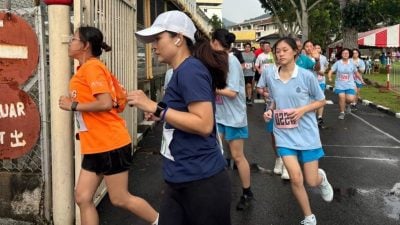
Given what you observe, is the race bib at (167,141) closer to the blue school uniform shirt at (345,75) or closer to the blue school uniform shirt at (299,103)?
the blue school uniform shirt at (299,103)

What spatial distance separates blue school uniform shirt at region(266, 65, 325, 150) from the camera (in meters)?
4.57

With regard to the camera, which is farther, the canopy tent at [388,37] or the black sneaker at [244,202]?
the canopy tent at [388,37]

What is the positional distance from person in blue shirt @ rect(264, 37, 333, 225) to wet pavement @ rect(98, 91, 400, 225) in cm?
59

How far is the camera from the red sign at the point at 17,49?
462 centimetres

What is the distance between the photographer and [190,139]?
267 centimetres

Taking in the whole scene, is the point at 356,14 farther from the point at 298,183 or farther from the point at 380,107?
the point at 298,183

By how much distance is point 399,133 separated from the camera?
10562 millimetres

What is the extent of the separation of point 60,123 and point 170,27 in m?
2.25

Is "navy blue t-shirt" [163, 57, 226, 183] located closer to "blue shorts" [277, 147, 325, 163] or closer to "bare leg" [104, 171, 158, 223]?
"bare leg" [104, 171, 158, 223]

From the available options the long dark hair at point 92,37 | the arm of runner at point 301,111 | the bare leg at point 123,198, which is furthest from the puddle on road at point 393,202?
the long dark hair at point 92,37

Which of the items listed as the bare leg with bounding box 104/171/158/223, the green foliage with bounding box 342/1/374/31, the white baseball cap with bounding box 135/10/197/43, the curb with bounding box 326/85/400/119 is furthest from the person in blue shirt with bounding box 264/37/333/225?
the green foliage with bounding box 342/1/374/31

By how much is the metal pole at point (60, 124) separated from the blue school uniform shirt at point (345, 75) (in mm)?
8557

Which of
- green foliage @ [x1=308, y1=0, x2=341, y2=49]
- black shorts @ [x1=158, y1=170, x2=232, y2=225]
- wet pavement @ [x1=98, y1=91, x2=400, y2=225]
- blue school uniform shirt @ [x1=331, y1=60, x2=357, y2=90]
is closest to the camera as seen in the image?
black shorts @ [x1=158, y1=170, x2=232, y2=225]

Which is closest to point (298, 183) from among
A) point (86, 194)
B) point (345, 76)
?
point (86, 194)
